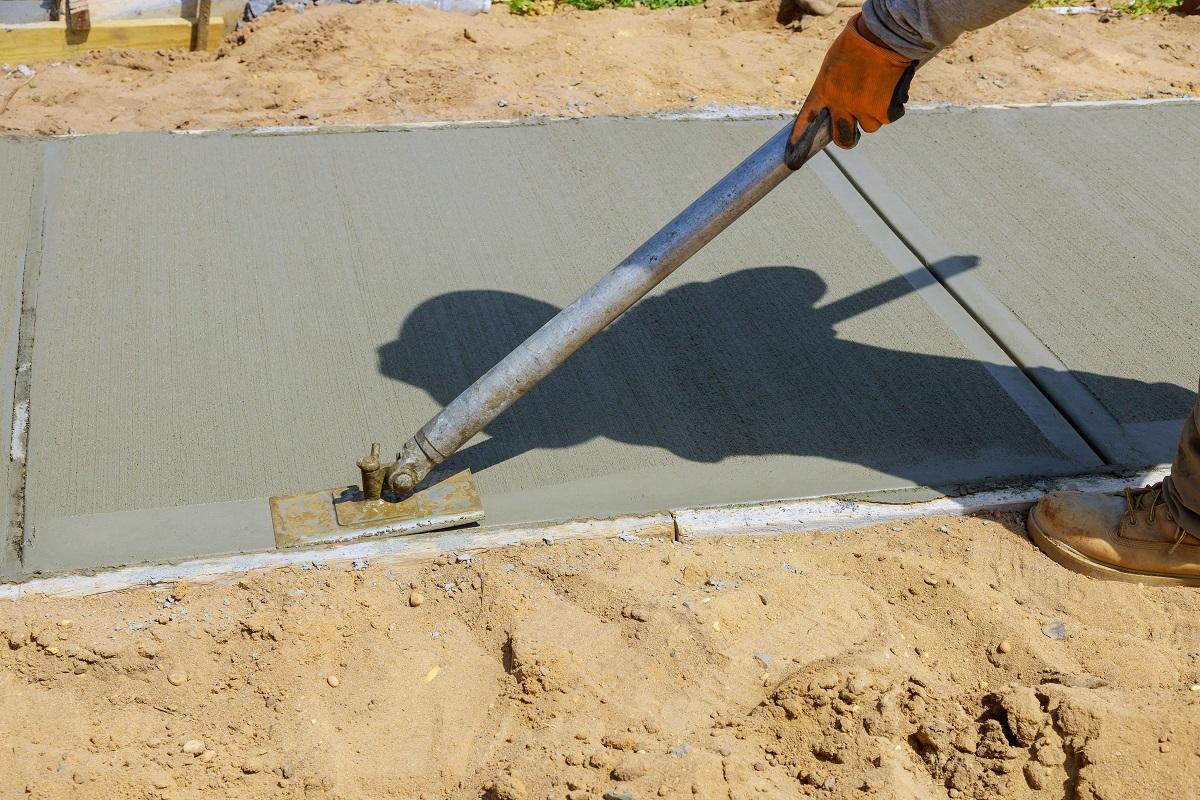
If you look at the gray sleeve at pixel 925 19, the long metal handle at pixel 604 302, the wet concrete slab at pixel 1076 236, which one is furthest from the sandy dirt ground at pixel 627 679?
the gray sleeve at pixel 925 19

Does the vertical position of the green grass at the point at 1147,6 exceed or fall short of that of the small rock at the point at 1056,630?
it exceeds it

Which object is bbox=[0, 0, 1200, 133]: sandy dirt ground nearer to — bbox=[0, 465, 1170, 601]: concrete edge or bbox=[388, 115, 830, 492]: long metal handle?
bbox=[388, 115, 830, 492]: long metal handle

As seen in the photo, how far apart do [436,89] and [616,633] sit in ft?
9.83

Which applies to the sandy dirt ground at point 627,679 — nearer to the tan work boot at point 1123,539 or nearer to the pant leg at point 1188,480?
the tan work boot at point 1123,539

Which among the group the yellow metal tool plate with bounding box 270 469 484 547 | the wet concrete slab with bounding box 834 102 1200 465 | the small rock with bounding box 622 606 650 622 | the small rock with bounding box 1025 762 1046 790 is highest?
the wet concrete slab with bounding box 834 102 1200 465

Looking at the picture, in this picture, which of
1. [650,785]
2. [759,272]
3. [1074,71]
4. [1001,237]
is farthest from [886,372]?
[1074,71]

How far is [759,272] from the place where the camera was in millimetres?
3572

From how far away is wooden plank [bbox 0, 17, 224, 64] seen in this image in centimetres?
496

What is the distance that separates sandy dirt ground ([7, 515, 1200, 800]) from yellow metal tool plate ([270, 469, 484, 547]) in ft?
0.31

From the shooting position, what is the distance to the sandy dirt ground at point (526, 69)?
15.0 feet

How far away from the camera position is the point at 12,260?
11.1 ft

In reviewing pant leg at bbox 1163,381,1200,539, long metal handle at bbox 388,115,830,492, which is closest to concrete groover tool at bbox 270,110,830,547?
long metal handle at bbox 388,115,830,492

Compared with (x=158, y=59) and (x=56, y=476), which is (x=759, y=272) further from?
(x=158, y=59)

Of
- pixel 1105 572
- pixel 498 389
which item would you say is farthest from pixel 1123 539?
pixel 498 389
